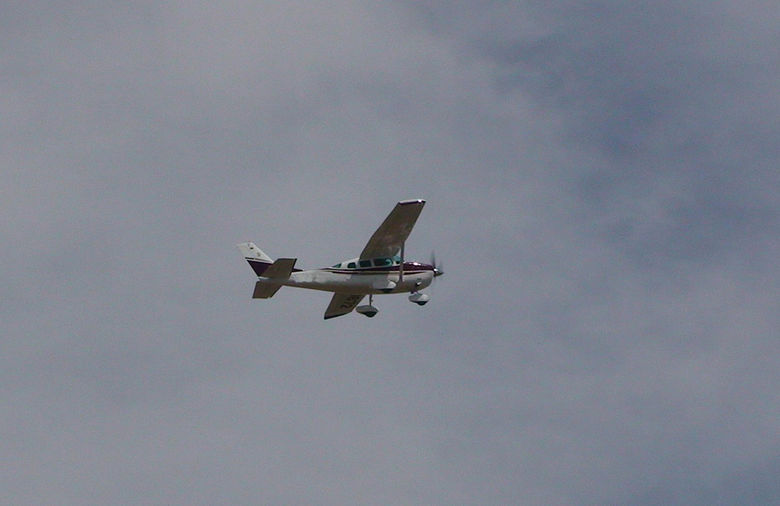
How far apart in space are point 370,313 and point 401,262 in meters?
3.14

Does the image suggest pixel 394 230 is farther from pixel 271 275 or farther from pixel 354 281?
pixel 271 275

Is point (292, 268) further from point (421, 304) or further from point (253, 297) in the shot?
point (421, 304)

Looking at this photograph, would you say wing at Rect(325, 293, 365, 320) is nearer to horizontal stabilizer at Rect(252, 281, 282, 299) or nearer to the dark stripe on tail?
the dark stripe on tail

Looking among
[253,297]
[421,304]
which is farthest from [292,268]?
[421,304]

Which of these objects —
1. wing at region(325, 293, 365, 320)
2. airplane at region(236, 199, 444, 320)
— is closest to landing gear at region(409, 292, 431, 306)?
airplane at region(236, 199, 444, 320)

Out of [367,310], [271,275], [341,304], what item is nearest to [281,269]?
[271,275]

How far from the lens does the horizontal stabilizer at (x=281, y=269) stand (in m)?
54.9

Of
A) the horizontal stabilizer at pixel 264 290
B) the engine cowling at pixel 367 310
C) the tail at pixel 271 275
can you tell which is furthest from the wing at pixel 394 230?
the horizontal stabilizer at pixel 264 290

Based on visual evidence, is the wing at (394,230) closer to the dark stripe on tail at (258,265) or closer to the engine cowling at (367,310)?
the engine cowling at (367,310)

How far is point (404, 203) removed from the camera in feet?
181

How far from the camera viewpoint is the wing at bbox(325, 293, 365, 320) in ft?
200

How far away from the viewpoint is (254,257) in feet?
A: 191

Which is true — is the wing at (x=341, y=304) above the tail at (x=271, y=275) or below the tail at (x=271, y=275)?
above

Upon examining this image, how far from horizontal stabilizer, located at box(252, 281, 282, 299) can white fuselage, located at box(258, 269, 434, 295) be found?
0.45 feet
